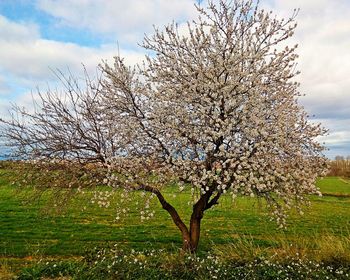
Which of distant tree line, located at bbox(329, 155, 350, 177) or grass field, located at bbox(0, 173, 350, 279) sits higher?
distant tree line, located at bbox(329, 155, 350, 177)

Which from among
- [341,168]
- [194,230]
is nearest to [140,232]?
[194,230]

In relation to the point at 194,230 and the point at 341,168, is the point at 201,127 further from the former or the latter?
the point at 341,168

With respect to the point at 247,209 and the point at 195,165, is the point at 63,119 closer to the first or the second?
the point at 195,165

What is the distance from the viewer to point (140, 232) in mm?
15258

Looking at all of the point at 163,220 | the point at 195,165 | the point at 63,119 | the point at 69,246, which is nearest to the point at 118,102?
the point at 63,119

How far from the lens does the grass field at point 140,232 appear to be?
982 cm

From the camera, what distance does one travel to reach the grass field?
982 cm

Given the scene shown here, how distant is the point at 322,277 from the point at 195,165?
3449 mm

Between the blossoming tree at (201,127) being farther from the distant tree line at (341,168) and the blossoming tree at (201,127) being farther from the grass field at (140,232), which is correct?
the distant tree line at (341,168)

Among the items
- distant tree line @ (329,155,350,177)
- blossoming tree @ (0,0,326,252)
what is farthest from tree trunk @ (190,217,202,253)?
distant tree line @ (329,155,350,177)

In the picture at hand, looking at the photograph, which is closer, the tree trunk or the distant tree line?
the tree trunk

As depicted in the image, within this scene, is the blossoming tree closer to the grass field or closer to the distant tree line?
the grass field

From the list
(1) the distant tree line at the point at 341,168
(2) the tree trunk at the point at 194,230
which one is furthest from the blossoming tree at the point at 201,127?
(1) the distant tree line at the point at 341,168

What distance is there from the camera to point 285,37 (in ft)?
30.7
